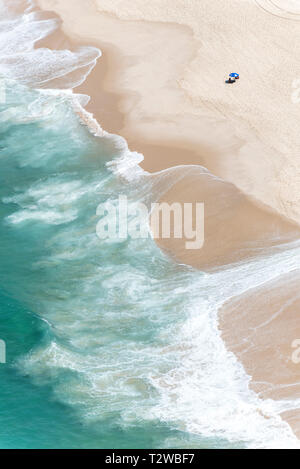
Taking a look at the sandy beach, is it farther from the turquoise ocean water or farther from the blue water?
the blue water

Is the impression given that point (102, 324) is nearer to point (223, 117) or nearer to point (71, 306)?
point (71, 306)

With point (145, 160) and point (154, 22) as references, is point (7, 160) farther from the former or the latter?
point (154, 22)

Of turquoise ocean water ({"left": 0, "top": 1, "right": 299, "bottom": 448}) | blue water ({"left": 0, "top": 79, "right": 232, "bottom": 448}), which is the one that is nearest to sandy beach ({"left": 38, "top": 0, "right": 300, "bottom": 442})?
turquoise ocean water ({"left": 0, "top": 1, "right": 299, "bottom": 448})

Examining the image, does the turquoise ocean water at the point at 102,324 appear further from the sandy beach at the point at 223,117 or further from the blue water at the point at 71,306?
the sandy beach at the point at 223,117
